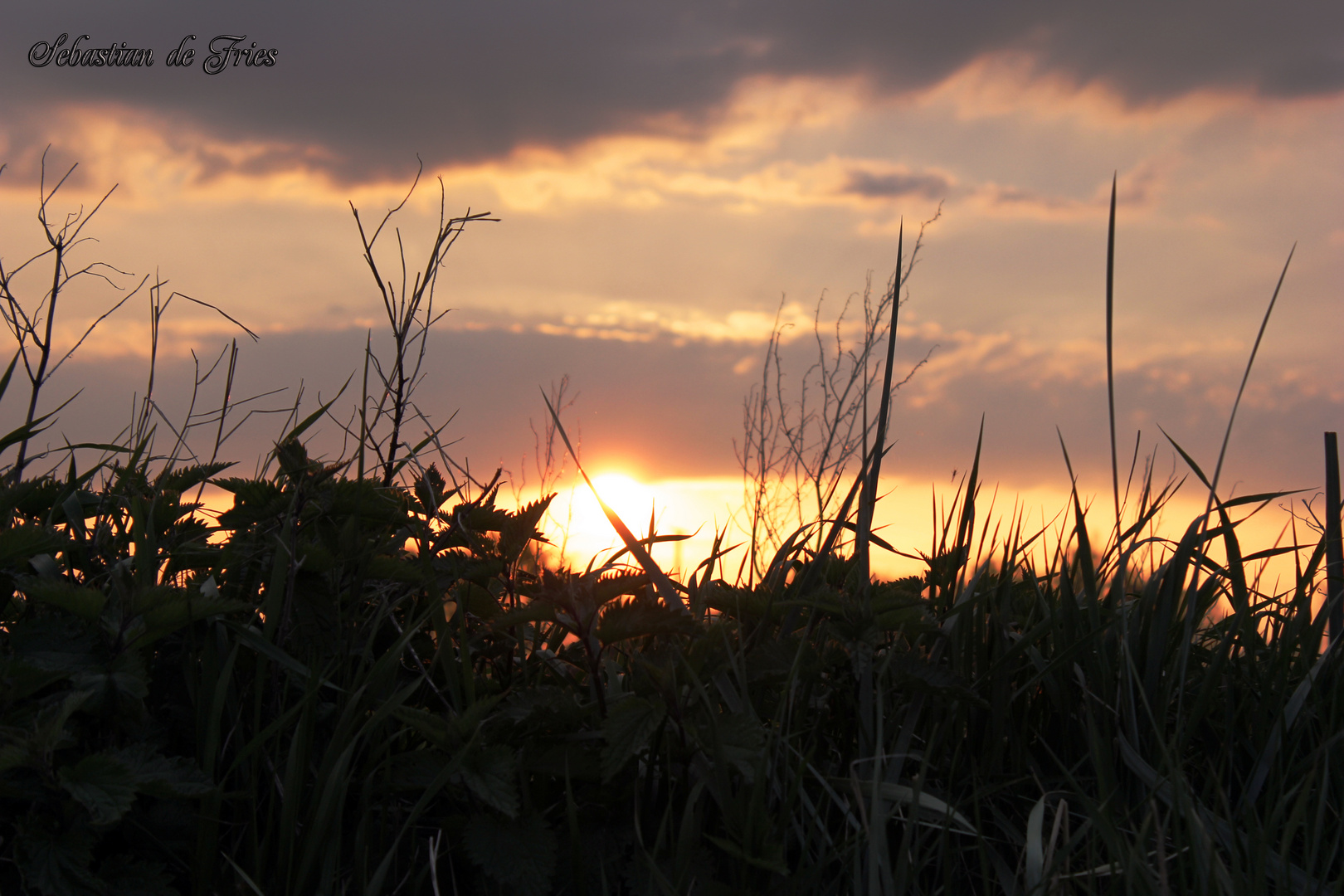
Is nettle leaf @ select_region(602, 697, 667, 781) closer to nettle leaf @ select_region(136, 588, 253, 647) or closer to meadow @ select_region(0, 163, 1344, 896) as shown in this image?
meadow @ select_region(0, 163, 1344, 896)

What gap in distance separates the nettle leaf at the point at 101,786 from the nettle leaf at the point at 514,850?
0.44 metres

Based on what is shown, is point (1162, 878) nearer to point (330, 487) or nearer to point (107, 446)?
point (330, 487)

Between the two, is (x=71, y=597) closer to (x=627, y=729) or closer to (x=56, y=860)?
(x=56, y=860)

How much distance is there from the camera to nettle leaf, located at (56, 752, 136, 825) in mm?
1141

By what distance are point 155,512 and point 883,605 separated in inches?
52.5

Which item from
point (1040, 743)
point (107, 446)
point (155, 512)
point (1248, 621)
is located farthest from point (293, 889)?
point (1248, 621)

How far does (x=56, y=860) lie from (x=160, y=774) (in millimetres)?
150

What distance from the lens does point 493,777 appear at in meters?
1.30

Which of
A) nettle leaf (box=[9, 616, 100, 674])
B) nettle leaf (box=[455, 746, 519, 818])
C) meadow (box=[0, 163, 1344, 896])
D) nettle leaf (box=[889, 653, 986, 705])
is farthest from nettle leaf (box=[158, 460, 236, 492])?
nettle leaf (box=[889, 653, 986, 705])

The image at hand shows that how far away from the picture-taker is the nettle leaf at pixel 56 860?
1153 mm

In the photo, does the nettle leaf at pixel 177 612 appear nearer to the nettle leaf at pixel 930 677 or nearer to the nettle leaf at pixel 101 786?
the nettle leaf at pixel 101 786

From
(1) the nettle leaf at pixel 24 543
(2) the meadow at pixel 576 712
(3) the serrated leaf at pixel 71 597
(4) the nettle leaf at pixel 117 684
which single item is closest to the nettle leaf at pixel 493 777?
(2) the meadow at pixel 576 712

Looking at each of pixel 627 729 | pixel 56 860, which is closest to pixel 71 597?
pixel 56 860

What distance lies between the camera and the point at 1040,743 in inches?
71.6
